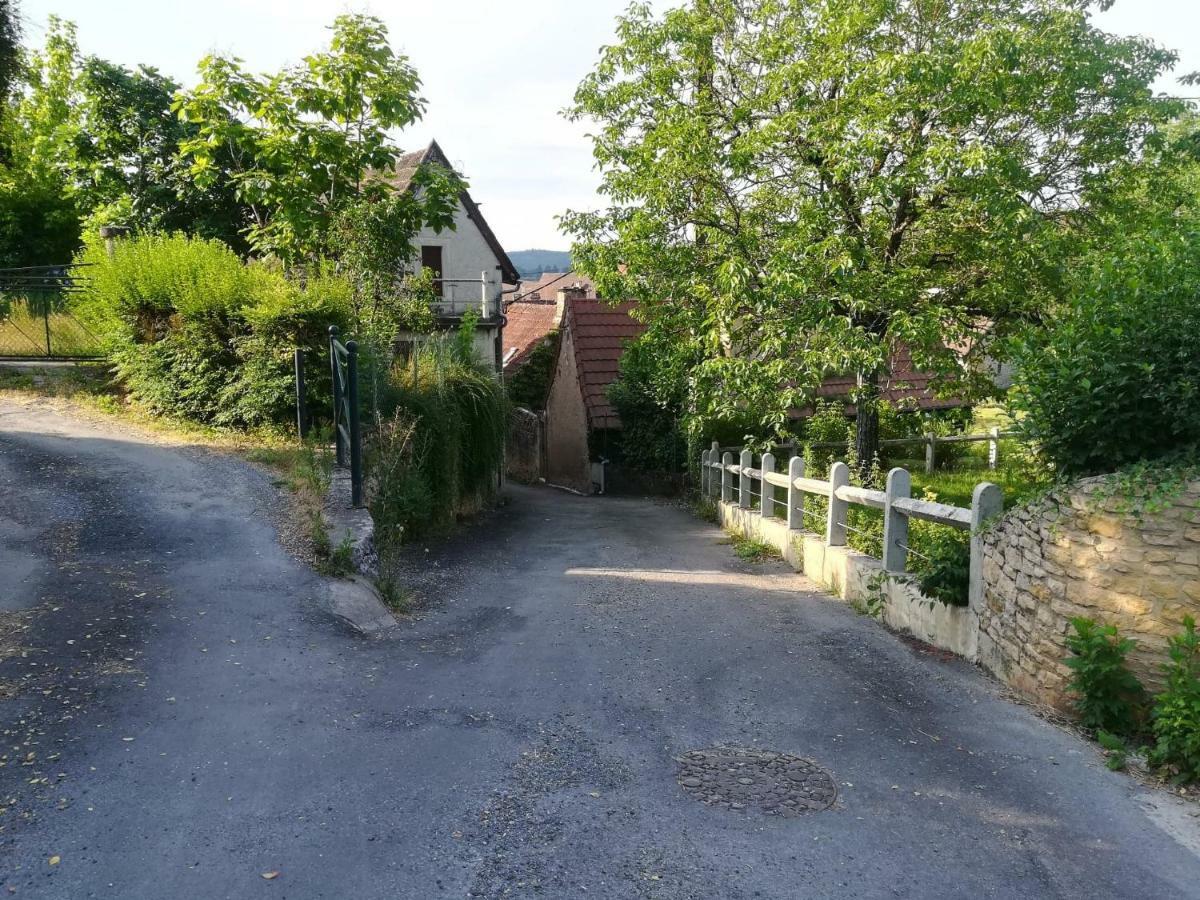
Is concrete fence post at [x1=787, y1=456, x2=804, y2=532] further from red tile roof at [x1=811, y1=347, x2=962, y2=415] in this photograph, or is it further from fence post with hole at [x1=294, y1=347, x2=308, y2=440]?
fence post with hole at [x1=294, y1=347, x2=308, y2=440]

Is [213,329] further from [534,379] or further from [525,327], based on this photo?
[525,327]

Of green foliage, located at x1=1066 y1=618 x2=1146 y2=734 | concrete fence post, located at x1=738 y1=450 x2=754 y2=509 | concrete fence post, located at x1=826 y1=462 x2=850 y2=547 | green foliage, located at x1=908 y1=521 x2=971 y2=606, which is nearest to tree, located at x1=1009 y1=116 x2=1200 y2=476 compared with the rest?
green foliage, located at x1=1066 y1=618 x2=1146 y2=734

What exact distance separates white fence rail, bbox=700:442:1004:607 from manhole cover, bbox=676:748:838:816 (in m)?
2.50

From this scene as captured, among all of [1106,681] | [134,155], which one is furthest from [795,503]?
[134,155]

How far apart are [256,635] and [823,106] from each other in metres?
9.16

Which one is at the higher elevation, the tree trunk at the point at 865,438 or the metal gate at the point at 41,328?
the metal gate at the point at 41,328

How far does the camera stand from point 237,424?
12.4 meters

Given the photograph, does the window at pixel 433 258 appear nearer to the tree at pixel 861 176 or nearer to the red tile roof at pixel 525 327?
the red tile roof at pixel 525 327

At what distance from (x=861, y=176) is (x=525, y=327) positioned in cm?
2527

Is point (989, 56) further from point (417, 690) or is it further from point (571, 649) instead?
point (417, 690)

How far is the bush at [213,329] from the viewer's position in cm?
1206

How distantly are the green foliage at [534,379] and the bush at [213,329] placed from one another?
14.7 m

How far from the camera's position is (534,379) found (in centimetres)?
2812

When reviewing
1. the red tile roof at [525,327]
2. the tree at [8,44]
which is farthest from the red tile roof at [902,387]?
the red tile roof at [525,327]
